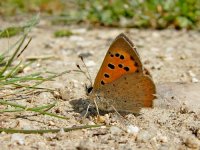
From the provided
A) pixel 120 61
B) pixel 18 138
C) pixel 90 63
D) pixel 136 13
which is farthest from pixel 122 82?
pixel 136 13

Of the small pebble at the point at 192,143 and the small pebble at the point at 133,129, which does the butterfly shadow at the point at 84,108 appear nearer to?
the small pebble at the point at 133,129

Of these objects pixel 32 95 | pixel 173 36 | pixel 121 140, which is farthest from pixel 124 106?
pixel 173 36

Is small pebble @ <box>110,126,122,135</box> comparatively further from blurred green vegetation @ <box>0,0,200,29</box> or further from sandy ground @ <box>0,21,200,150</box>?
blurred green vegetation @ <box>0,0,200,29</box>

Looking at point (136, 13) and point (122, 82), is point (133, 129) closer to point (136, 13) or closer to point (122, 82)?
point (122, 82)

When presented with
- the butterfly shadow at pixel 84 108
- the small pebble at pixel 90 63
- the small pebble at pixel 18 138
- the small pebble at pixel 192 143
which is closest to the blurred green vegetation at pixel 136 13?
the small pebble at pixel 90 63

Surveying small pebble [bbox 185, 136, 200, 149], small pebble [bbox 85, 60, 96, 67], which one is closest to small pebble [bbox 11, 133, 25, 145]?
small pebble [bbox 185, 136, 200, 149]
